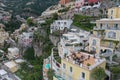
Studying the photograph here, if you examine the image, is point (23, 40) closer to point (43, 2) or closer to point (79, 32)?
point (79, 32)

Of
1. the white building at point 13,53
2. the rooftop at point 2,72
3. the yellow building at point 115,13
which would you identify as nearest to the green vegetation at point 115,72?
the yellow building at point 115,13

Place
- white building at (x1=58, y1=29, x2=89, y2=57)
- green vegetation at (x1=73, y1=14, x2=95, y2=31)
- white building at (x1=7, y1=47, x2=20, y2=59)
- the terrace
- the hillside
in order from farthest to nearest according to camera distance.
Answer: the hillside < white building at (x1=7, y1=47, x2=20, y2=59) < green vegetation at (x1=73, y1=14, x2=95, y2=31) < white building at (x1=58, y1=29, x2=89, y2=57) < the terrace

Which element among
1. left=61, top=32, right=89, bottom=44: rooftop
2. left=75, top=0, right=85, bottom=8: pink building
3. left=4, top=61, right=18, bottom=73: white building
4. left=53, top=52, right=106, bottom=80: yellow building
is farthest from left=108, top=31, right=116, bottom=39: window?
left=75, top=0, right=85, bottom=8: pink building

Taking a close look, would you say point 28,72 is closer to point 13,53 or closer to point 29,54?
point 29,54

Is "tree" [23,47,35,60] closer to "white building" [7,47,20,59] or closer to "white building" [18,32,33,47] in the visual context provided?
"white building" [18,32,33,47]

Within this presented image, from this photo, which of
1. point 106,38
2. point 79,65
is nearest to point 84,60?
point 79,65
